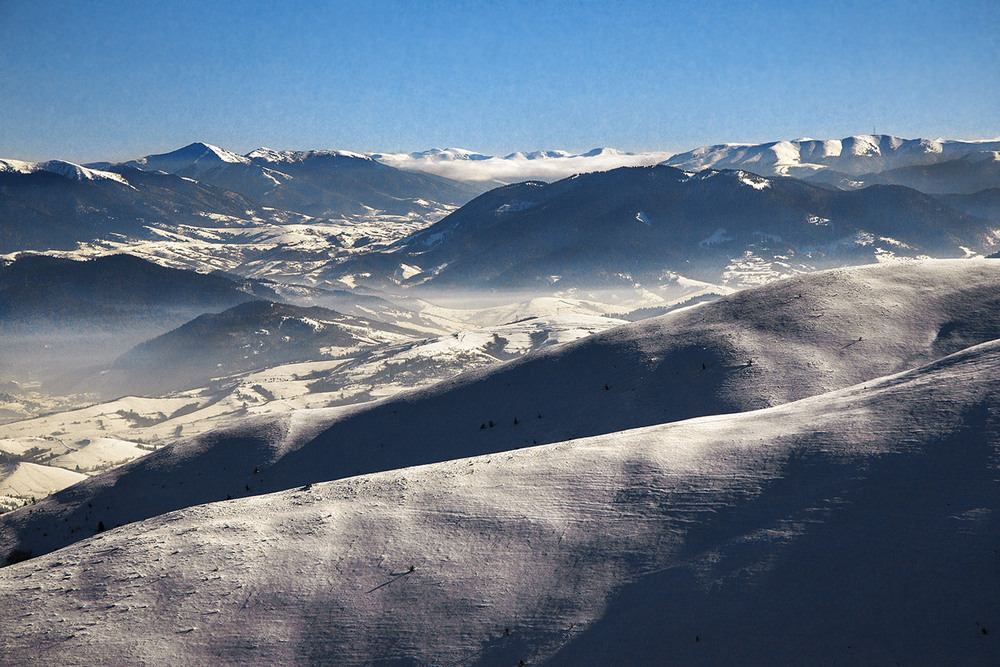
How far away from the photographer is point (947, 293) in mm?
38812

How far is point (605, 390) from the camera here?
121 feet

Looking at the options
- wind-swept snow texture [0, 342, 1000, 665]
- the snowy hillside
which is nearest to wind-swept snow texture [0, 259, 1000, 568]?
wind-swept snow texture [0, 342, 1000, 665]

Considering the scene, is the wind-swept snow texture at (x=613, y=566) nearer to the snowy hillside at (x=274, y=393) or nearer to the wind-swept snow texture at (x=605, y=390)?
the wind-swept snow texture at (x=605, y=390)

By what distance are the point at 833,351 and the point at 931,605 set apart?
952 inches

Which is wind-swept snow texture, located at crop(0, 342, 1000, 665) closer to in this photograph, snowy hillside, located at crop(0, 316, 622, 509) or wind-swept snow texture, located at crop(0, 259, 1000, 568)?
wind-swept snow texture, located at crop(0, 259, 1000, 568)

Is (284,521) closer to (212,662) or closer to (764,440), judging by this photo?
(212,662)

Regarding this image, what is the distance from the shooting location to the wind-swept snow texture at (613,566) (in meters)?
13.4

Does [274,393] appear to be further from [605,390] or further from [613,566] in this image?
[613,566]

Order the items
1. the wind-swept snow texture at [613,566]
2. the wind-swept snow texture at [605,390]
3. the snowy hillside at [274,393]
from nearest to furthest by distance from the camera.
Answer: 1. the wind-swept snow texture at [613,566]
2. the wind-swept snow texture at [605,390]
3. the snowy hillside at [274,393]

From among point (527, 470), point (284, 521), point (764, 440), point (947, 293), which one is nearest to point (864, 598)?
point (764, 440)

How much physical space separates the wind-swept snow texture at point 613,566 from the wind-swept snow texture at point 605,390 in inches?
505

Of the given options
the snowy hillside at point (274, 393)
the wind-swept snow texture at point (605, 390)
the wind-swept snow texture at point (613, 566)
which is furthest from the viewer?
the snowy hillside at point (274, 393)

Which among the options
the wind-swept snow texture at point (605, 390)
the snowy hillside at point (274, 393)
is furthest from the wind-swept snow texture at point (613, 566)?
the snowy hillside at point (274, 393)

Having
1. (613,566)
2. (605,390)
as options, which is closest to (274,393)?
(605,390)
